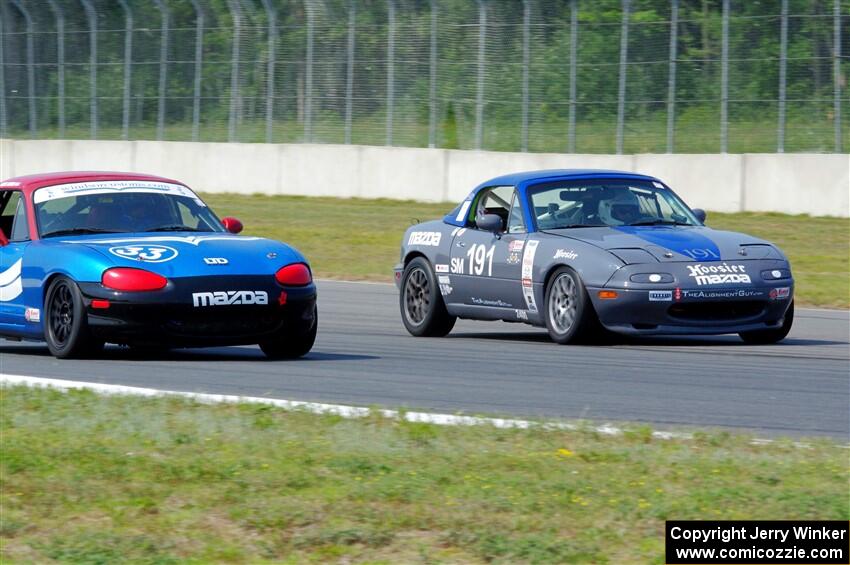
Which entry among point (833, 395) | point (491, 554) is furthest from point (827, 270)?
point (491, 554)

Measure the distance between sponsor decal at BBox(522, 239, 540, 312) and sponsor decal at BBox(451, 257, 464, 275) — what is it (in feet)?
2.88

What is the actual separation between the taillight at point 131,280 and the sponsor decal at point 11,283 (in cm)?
106

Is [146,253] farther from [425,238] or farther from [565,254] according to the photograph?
[425,238]

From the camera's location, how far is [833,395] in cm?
921

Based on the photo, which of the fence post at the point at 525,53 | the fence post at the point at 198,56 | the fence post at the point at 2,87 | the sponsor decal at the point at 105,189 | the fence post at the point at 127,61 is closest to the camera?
the sponsor decal at the point at 105,189

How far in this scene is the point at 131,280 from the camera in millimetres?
10539

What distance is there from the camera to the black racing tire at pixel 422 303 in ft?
44.9

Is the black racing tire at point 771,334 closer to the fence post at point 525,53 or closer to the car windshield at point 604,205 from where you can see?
the car windshield at point 604,205

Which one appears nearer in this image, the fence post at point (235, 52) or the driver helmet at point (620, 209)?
the driver helmet at point (620, 209)

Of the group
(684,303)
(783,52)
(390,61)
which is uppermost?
(390,61)

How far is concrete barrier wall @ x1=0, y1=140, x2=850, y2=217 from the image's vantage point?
24.5 m

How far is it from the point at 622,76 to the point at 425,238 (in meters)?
14.4

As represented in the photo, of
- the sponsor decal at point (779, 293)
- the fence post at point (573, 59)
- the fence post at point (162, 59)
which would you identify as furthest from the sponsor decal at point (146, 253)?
the fence post at point (162, 59)

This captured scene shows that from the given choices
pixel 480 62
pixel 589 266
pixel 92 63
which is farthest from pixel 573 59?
pixel 589 266
